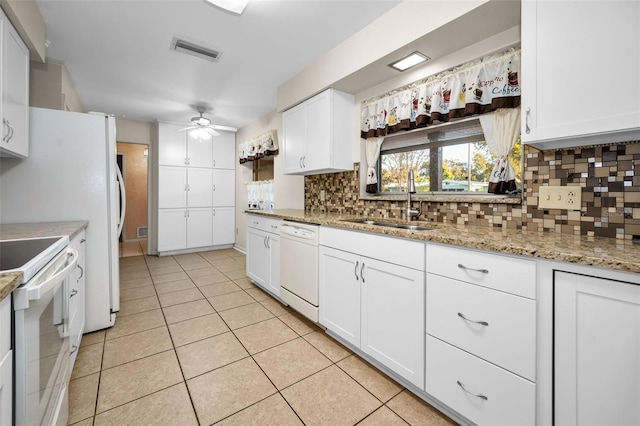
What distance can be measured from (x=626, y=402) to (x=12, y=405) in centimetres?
179

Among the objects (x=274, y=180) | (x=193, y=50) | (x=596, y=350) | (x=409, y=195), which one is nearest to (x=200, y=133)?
(x=274, y=180)

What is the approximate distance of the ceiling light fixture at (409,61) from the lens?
2.04 metres

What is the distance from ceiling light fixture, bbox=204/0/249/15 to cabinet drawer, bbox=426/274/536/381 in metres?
1.96

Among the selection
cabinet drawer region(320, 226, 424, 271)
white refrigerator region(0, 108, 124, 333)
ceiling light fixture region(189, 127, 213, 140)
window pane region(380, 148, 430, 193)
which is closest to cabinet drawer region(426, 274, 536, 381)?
cabinet drawer region(320, 226, 424, 271)

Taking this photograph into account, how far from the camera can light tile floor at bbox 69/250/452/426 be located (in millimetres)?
1402

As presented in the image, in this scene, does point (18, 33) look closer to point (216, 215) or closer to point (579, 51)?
point (579, 51)

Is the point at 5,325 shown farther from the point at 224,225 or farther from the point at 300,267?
the point at 224,225

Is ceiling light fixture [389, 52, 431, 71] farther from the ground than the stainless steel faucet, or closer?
farther from the ground

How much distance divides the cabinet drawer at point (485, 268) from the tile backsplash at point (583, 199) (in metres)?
0.66

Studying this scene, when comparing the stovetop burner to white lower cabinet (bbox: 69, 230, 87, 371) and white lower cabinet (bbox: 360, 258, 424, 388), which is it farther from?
white lower cabinet (bbox: 360, 258, 424, 388)

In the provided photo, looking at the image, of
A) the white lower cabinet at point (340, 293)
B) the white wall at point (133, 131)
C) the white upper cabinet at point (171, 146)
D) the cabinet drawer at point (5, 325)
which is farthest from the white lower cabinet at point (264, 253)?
the white wall at point (133, 131)

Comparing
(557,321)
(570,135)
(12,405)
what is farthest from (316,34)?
(12,405)

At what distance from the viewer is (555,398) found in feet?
3.35

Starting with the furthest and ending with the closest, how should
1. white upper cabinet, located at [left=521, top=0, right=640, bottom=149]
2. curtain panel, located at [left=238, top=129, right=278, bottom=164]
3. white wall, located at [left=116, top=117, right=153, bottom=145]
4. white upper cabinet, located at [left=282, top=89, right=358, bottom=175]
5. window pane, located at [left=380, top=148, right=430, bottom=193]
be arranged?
white wall, located at [left=116, top=117, right=153, bottom=145] → curtain panel, located at [left=238, top=129, right=278, bottom=164] → white upper cabinet, located at [left=282, top=89, right=358, bottom=175] → window pane, located at [left=380, top=148, right=430, bottom=193] → white upper cabinet, located at [left=521, top=0, right=640, bottom=149]
